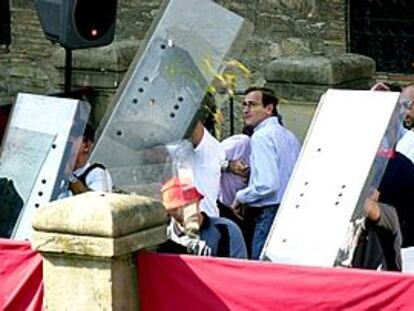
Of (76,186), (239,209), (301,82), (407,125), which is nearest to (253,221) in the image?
(239,209)

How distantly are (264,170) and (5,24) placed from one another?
8.38 m

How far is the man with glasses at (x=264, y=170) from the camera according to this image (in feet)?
27.2

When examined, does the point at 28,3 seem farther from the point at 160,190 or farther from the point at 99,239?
the point at 99,239

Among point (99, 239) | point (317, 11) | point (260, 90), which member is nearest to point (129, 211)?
point (99, 239)

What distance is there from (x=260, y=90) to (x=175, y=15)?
4.64 feet

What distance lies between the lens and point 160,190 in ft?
22.7

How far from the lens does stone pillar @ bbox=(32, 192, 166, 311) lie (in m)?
5.74

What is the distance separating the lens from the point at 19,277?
6211mm

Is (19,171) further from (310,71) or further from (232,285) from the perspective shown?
(310,71)

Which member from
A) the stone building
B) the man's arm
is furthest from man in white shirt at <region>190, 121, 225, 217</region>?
the stone building

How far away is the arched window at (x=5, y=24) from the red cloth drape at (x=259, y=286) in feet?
33.9

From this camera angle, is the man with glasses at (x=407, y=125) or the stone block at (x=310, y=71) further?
the stone block at (x=310, y=71)

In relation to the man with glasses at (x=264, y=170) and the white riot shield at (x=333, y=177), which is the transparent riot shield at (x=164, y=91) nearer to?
the white riot shield at (x=333, y=177)

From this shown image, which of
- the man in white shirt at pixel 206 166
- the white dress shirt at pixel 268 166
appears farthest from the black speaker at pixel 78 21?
the man in white shirt at pixel 206 166
